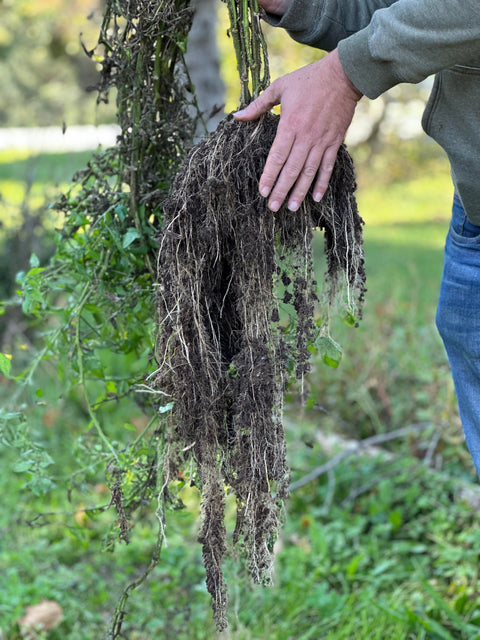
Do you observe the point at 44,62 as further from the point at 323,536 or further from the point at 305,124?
the point at 305,124

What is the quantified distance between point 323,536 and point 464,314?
61.2 inches

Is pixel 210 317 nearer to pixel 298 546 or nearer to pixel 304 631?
pixel 304 631

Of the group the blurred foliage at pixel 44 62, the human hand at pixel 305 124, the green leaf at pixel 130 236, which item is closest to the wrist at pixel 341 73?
the human hand at pixel 305 124

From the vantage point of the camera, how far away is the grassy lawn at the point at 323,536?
7.20ft

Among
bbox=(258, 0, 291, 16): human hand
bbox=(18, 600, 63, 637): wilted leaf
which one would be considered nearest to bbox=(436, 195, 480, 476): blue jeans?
bbox=(258, 0, 291, 16): human hand

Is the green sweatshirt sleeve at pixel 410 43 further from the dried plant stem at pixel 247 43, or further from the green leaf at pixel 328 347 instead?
the green leaf at pixel 328 347

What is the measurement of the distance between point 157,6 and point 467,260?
3.03ft

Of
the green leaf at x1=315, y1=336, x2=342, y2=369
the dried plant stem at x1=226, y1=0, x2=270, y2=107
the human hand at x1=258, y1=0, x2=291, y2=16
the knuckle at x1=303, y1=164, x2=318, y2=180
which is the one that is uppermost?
the human hand at x1=258, y1=0, x2=291, y2=16

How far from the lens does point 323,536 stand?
8.80 feet

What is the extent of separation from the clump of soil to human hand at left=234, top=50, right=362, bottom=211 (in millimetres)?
59

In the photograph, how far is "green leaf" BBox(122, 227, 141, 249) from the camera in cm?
153

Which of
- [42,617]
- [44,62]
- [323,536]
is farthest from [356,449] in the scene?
[44,62]

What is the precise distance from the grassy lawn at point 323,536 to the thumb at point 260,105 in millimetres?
785

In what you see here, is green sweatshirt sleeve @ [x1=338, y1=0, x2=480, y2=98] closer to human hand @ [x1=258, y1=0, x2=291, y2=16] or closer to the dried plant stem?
the dried plant stem
